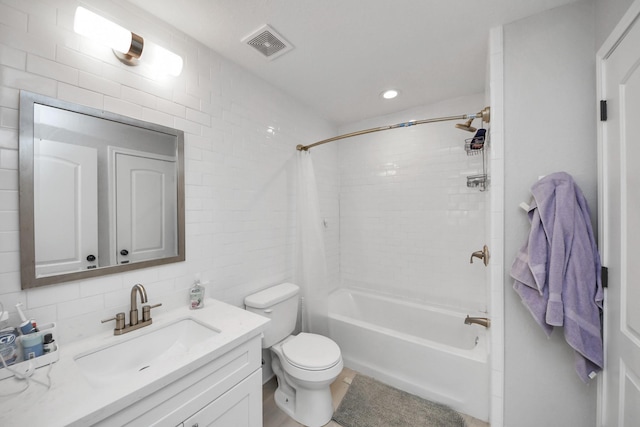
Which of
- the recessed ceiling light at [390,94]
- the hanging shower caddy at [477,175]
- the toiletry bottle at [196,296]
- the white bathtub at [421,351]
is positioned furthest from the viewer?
the recessed ceiling light at [390,94]

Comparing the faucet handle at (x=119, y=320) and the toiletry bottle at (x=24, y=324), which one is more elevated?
the toiletry bottle at (x=24, y=324)

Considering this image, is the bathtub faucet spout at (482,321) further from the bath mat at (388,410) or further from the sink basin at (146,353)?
the sink basin at (146,353)

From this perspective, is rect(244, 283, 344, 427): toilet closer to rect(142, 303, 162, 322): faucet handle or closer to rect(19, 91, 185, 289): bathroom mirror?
rect(142, 303, 162, 322): faucet handle

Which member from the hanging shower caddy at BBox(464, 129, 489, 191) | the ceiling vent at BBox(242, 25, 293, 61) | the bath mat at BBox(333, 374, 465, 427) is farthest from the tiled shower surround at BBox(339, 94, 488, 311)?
the ceiling vent at BBox(242, 25, 293, 61)

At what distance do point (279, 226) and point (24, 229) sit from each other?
56.7 inches

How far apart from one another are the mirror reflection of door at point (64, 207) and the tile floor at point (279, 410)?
1.50 meters

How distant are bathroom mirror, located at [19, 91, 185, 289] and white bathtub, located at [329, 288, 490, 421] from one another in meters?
1.64

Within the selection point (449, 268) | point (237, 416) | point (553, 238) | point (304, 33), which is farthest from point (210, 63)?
point (449, 268)

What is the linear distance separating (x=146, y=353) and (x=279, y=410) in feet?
3.62

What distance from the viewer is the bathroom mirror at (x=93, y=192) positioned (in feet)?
3.16

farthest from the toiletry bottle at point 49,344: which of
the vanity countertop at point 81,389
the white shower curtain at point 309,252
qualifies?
the white shower curtain at point 309,252

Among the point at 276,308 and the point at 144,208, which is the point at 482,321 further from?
the point at 144,208

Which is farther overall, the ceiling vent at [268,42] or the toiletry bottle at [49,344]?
the ceiling vent at [268,42]

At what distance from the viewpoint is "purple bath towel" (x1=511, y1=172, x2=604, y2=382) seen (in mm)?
1085
